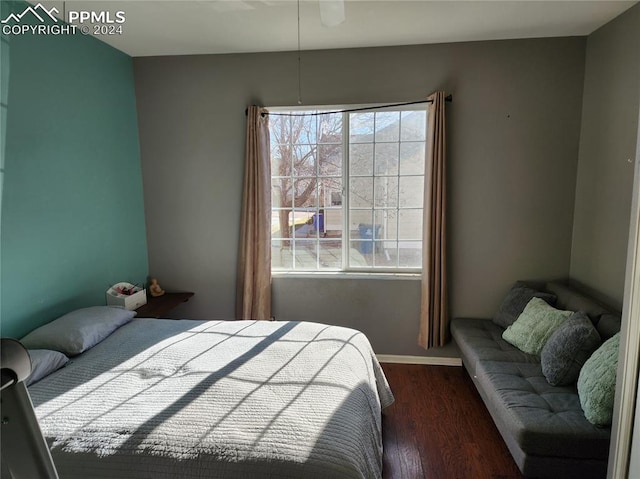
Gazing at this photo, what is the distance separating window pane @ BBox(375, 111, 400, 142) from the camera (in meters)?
2.92

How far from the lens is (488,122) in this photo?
9.09 feet

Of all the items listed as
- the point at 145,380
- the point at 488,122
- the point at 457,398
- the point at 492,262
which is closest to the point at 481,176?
the point at 488,122

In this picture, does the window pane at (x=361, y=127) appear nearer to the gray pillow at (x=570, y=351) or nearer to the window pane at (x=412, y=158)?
the window pane at (x=412, y=158)

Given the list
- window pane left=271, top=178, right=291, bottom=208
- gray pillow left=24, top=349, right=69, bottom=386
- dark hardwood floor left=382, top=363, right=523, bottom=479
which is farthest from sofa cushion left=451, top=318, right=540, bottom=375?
gray pillow left=24, top=349, right=69, bottom=386

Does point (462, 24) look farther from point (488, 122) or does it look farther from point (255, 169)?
point (255, 169)

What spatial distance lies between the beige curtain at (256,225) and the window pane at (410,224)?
1138mm

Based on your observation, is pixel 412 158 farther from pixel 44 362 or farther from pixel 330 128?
pixel 44 362

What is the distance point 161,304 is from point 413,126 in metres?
2.56

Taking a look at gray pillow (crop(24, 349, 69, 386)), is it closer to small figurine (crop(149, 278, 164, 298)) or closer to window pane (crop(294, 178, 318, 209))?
small figurine (crop(149, 278, 164, 298))

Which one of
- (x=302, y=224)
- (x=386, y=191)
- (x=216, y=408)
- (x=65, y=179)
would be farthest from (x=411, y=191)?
(x=65, y=179)

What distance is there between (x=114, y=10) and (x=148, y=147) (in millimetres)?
1108

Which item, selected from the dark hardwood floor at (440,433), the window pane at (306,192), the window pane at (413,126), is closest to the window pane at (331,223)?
the window pane at (306,192)

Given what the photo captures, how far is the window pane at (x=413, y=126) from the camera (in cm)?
290

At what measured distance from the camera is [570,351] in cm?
190
